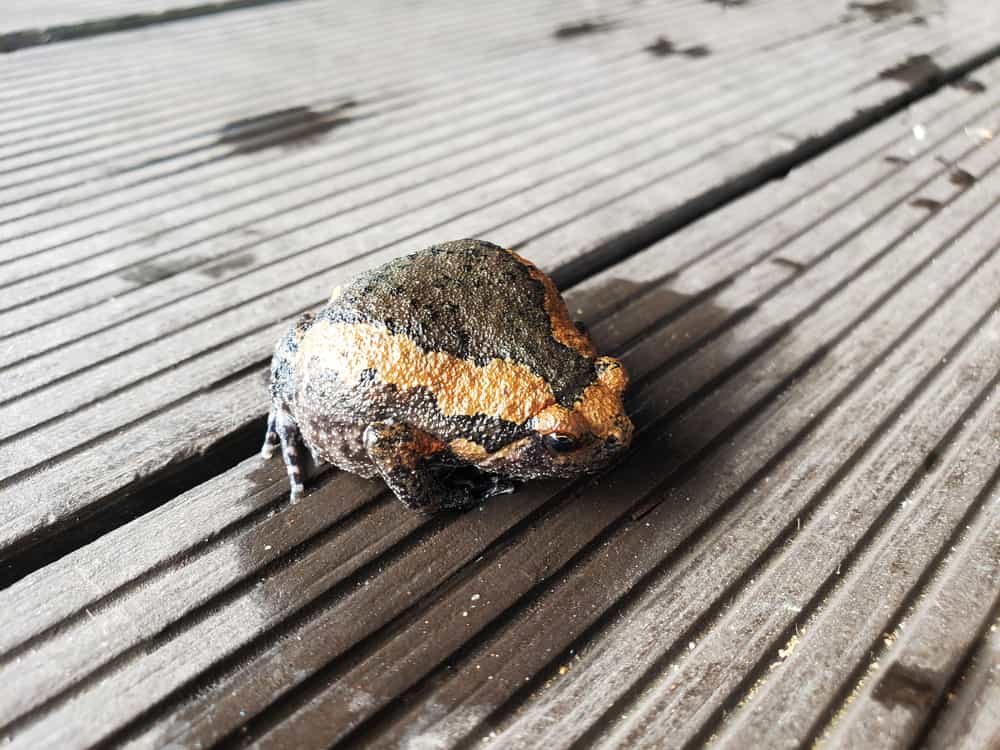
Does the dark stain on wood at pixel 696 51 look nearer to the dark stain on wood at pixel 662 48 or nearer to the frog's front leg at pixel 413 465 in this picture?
the dark stain on wood at pixel 662 48

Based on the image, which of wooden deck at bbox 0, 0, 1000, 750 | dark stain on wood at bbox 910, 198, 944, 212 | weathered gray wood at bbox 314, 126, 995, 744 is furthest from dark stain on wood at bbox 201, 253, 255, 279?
dark stain on wood at bbox 910, 198, 944, 212

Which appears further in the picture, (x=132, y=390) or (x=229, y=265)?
(x=229, y=265)

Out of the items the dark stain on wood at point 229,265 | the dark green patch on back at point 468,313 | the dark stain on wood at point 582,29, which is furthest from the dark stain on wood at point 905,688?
the dark stain on wood at point 582,29

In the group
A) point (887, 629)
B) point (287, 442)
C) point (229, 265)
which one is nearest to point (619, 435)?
point (887, 629)

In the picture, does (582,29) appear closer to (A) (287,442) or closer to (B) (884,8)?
(B) (884,8)

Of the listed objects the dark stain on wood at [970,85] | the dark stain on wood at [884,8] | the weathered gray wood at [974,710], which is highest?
the dark stain on wood at [884,8]

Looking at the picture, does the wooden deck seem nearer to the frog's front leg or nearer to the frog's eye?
the frog's front leg

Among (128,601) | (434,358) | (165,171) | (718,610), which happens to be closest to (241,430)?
(128,601)

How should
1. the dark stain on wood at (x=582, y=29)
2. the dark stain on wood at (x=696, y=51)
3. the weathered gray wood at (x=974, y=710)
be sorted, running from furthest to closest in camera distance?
the dark stain on wood at (x=582, y=29)
the dark stain on wood at (x=696, y=51)
the weathered gray wood at (x=974, y=710)
